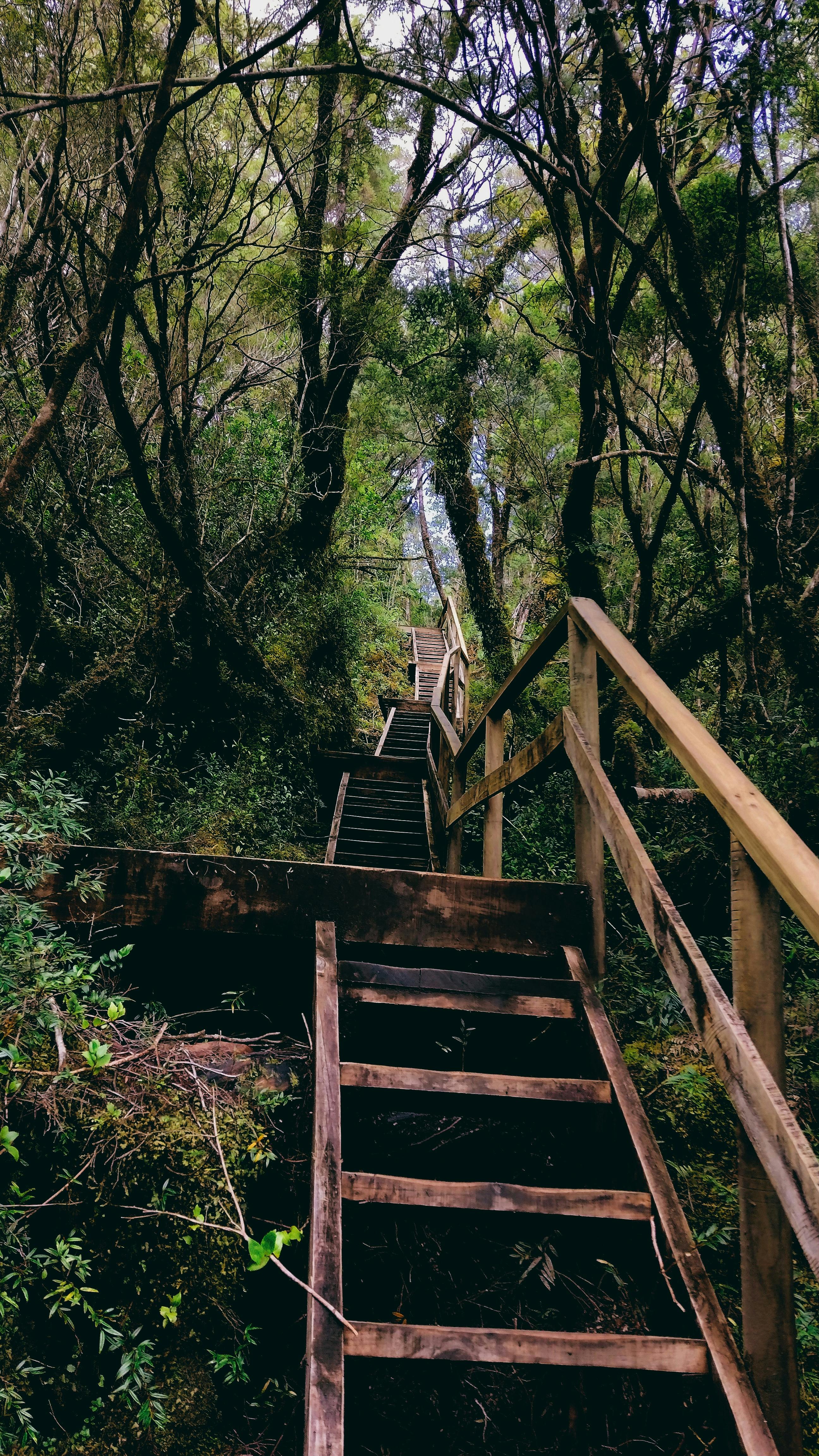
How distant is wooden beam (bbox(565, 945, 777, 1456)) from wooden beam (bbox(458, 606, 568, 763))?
3.94 feet

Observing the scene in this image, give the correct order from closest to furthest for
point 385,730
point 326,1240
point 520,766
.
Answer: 1. point 326,1240
2. point 520,766
3. point 385,730

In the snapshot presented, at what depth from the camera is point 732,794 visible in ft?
4.39

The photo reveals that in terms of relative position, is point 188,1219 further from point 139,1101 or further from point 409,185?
point 409,185

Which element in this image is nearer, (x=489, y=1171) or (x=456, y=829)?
(x=489, y=1171)

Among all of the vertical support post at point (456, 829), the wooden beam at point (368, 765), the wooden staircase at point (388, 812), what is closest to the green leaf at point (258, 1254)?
the vertical support post at point (456, 829)

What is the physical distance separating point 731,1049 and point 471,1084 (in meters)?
0.92

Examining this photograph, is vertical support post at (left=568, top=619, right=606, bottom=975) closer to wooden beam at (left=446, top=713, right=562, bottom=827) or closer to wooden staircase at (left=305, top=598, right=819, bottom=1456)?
wooden staircase at (left=305, top=598, right=819, bottom=1456)

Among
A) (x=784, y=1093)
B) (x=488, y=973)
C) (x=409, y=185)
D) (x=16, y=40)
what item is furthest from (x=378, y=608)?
(x=784, y=1093)

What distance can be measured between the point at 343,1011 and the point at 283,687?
609 centimetres

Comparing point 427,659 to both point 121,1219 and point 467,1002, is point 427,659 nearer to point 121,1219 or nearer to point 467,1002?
point 467,1002

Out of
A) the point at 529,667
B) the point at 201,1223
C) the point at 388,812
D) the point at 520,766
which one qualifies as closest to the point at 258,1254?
the point at 201,1223

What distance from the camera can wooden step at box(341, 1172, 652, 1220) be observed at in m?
1.72

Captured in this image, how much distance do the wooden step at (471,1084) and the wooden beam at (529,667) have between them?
4.44ft

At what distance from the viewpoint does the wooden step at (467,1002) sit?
2.20 metres
